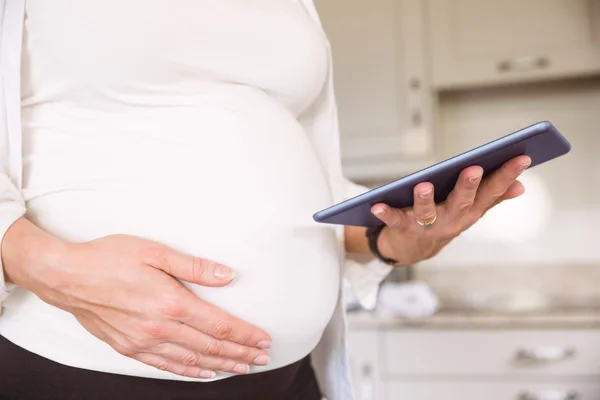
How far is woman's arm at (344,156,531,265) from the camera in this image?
48cm

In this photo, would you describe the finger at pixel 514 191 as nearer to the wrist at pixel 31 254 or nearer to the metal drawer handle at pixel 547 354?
the wrist at pixel 31 254

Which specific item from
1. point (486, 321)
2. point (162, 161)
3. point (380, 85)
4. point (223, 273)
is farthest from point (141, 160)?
point (380, 85)

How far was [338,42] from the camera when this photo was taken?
1.88 meters

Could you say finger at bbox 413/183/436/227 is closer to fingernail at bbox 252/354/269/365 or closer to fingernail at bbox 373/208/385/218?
fingernail at bbox 373/208/385/218

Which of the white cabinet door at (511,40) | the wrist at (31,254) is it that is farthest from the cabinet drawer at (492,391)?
the wrist at (31,254)

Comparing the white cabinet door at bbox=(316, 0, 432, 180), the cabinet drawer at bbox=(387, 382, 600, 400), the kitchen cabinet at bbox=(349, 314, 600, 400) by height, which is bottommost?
the cabinet drawer at bbox=(387, 382, 600, 400)

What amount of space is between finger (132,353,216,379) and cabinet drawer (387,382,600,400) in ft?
3.94

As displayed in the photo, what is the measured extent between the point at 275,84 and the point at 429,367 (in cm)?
115

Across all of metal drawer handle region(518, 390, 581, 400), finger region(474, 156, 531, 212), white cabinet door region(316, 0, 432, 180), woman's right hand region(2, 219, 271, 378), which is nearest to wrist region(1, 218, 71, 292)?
woman's right hand region(2, 219, 271, 378)

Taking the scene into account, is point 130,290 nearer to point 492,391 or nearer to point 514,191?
point 514,191

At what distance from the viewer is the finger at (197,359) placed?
0.47 m

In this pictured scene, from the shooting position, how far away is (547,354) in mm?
1466

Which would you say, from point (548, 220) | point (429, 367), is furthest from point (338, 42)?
point (429, 367)

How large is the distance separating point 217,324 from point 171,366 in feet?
0.16
